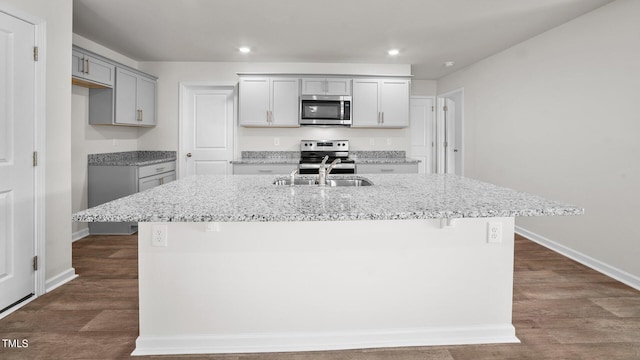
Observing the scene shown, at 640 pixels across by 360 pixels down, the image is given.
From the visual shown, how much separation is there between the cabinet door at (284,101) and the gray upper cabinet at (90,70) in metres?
1.95

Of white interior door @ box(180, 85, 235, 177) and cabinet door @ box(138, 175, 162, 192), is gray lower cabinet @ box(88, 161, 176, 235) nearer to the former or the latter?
cabinet door @ box(138, 175, 162, 192)

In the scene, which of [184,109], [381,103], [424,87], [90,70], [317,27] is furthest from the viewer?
[424,87]

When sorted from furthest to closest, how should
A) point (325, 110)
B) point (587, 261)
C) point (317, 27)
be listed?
point (325, 110) < point (317, 27) < point (587, 261)

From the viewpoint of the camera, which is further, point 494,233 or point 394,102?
point 394,102

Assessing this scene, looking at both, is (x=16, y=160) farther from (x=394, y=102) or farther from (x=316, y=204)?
(x=394, y=102)

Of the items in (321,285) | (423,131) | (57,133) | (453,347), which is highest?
(423,131)

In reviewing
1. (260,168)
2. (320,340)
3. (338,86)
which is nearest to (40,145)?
(320,340)

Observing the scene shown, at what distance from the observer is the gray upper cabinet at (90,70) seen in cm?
366

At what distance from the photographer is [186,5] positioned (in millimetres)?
3213

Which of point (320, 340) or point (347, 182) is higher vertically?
point (347, 182)

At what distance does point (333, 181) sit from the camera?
2.81 metres

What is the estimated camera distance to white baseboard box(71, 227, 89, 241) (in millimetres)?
4160

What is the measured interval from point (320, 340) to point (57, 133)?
246 centimetres

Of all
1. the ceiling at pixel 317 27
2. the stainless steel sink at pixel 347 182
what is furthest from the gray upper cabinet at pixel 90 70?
the stainless steel sink at pixel 347 182
